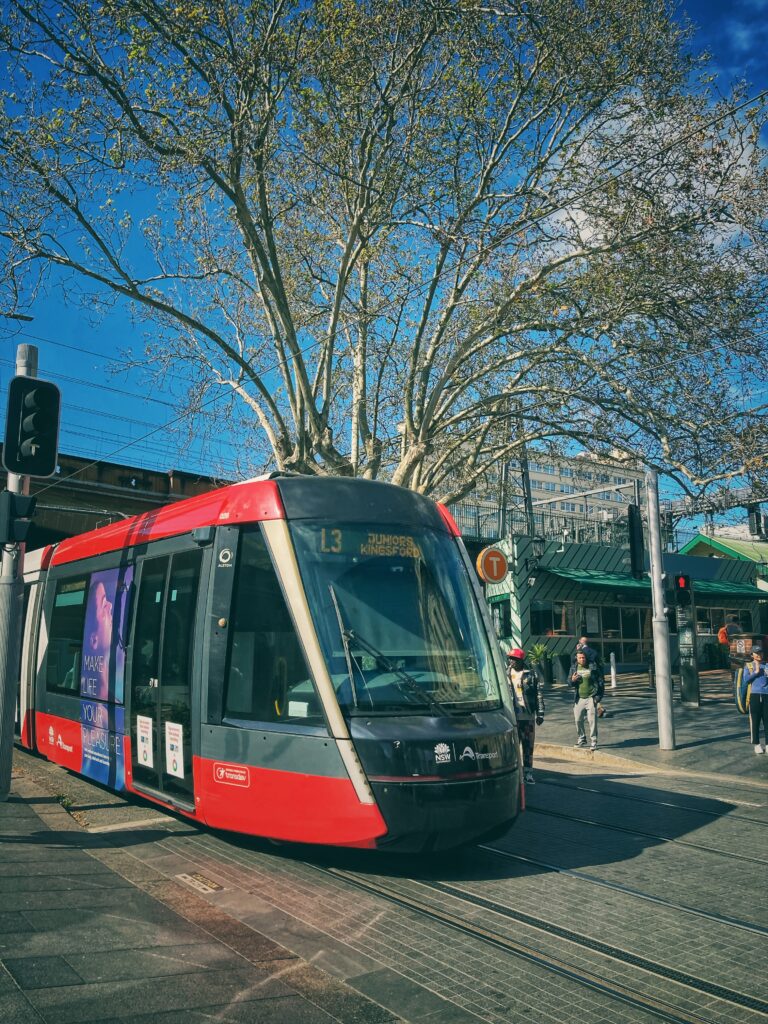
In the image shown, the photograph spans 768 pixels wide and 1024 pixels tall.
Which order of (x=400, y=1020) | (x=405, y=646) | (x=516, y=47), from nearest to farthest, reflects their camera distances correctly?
(x=400, y=1020) → (x=405, y=646) → (x=516, y=47)

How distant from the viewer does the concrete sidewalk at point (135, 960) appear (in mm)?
3949

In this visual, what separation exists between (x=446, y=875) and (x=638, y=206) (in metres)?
12.6

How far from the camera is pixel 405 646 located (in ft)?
21.4

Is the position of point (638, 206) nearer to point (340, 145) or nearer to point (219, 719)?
point (340, 145)

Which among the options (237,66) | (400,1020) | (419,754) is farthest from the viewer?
(237,66)

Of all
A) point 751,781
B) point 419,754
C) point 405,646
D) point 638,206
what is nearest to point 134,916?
point 419,754

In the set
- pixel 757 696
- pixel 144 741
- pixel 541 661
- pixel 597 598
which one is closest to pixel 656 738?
pixel 757 696

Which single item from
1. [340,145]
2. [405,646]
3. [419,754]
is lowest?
[419,754]

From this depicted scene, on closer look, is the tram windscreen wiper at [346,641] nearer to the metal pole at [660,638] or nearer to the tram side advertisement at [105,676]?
the tram side advertisement at [105,676]

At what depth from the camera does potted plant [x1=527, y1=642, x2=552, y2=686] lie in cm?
2570

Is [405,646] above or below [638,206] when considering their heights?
below

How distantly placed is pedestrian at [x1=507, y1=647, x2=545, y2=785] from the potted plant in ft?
46.3

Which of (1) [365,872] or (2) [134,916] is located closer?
(2) [134,916]

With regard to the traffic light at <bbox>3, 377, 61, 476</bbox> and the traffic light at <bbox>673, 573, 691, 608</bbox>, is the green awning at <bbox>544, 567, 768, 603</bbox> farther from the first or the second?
the traffic light at <bbox>3, 377, 61, 476</bbox>
